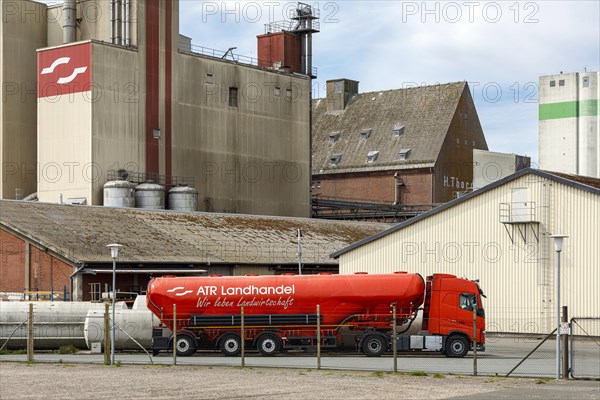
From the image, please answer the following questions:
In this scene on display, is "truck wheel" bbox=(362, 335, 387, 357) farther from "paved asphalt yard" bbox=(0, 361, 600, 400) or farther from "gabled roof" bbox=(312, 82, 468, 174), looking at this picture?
"gabled roof" bbox=(312, 82, 468, 174)

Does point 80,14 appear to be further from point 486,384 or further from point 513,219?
point 486,384

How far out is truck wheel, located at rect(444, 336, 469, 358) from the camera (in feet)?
130

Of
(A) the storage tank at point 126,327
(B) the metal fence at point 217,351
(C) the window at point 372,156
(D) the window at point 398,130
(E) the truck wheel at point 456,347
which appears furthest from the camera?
(D) the window at point 398,130

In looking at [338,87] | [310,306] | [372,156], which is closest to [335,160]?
[372,156]

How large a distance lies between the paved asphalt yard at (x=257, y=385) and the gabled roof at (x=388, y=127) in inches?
2781

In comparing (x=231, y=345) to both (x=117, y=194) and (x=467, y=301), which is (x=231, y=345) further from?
(x=117, y=194)

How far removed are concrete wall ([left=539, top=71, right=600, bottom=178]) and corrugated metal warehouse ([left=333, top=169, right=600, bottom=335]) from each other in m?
72.2

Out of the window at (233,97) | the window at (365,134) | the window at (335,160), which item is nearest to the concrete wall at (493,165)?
the window at (233,97)

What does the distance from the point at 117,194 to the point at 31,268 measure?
14.0m

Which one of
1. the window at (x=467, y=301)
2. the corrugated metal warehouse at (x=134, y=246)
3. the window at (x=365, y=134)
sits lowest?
the window at (x=467, y=301)

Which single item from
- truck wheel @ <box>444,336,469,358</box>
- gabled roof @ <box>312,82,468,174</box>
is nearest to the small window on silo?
gabled roof @ <box>312,82,468,174</box>

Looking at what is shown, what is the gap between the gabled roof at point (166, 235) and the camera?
55.3 meters

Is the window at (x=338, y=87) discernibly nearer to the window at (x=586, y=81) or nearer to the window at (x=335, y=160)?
the window at (x=335, y=160)

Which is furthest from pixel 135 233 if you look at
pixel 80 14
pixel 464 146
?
pixel 464 146
